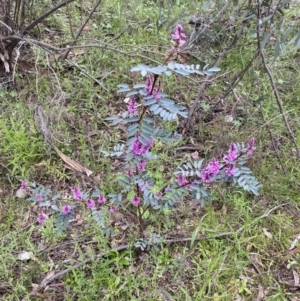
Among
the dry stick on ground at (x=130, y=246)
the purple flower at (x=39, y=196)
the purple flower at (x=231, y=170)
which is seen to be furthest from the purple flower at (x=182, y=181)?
the purple flower at (x=39, y=196)

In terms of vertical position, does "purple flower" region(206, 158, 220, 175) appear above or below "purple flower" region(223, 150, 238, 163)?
below

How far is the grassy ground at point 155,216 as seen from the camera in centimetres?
196

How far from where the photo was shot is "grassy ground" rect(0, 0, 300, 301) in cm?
196

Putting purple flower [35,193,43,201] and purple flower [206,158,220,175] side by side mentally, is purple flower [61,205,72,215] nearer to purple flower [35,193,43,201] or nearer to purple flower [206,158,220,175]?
purple flower [35,193,43,201]

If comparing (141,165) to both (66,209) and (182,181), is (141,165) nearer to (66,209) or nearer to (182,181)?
(182,181)

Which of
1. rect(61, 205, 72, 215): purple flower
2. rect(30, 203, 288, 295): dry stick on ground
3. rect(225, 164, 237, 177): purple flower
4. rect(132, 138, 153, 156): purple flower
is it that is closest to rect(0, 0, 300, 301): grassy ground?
rect(30, 203, 288, 295): dry stick on ground

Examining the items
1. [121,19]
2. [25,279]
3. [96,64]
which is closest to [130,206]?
[25,279]

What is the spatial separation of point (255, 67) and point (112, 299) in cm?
194

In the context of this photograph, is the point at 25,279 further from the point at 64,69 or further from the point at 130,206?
the point at 64,69

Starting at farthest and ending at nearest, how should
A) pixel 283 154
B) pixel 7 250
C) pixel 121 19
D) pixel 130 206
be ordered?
pixel 121 19 < pixel 283 154 < pixel 130 206 < pixel 7 250

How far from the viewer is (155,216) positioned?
217 centimetres

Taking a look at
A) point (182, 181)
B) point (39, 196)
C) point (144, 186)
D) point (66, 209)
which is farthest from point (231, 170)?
point (39, 196)

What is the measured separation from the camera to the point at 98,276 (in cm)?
194

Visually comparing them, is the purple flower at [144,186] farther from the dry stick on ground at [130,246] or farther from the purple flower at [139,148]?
the dry stick on ground at [130,246]
